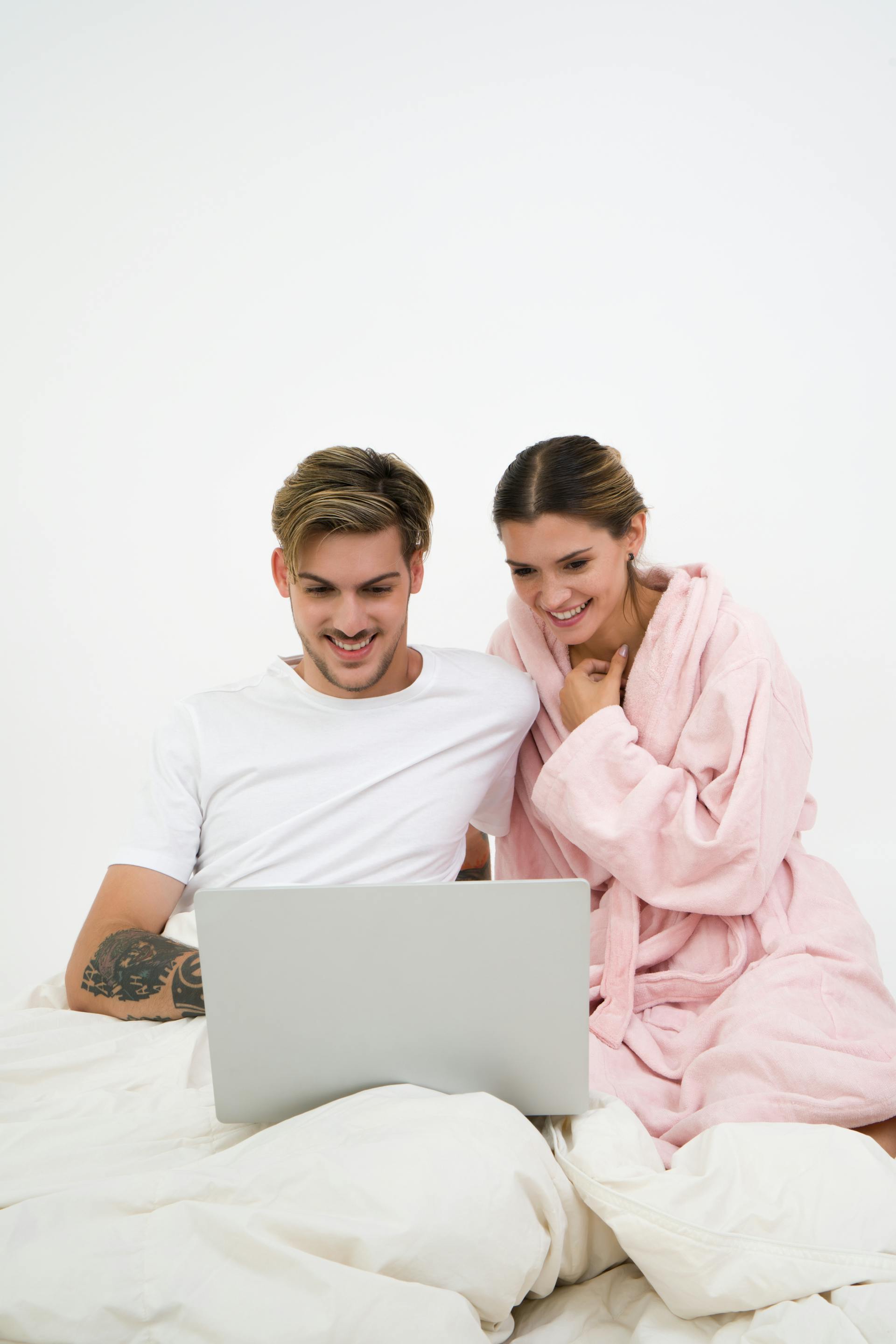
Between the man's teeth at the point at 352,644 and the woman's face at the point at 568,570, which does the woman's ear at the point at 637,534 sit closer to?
the woman's face at the point at 568,570

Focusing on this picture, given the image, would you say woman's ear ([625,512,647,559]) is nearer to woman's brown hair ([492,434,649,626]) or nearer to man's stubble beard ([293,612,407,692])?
woman's brown hair ([492,434,649,626])

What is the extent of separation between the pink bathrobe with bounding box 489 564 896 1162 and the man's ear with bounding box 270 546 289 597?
22.8 inches

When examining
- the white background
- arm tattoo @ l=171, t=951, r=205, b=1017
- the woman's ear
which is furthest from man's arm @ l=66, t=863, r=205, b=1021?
the white background

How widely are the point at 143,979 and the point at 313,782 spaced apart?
0.43 meters

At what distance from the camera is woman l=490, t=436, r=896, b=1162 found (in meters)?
1.58

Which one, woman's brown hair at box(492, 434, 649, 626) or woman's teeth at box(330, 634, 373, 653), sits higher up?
woman's brown hair at box(492, 434, 649, 626)

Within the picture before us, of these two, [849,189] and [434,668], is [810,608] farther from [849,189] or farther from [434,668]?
[434,668]

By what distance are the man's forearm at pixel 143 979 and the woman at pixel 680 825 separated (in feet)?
2.11

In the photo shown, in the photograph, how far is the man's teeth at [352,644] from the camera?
182 centimetres

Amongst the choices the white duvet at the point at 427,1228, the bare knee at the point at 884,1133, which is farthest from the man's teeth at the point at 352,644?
the bare knee at the point at 884,1133

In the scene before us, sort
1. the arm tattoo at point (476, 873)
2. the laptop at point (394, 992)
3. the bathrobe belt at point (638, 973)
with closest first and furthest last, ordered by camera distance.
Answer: the laptop at point (394, 992) → the bathrobe belt at point (638, 973) → the arm tattoo at point (476, 873)

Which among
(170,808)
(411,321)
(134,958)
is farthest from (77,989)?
(411,321)

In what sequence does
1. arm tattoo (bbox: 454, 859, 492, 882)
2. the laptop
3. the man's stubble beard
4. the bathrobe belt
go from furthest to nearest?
arm tattoo (bbox: 454, 859, 492, 882) < the man's stubble beard < the bathrobe belt < the laptop

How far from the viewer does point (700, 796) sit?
5.81ft
